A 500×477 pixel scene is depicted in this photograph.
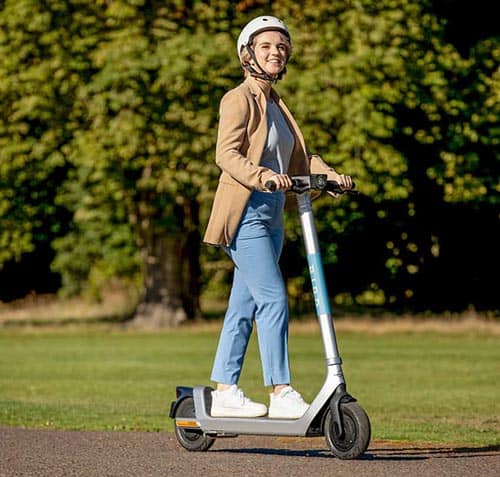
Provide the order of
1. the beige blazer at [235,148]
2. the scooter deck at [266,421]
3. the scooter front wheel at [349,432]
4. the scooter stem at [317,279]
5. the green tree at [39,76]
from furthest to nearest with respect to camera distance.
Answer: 1. the green tree at [39,76]
2. the beige blazer at [235,148]
3. the scooter stem at [317,279]
4. the scooter deck at [266,421]
5. the scooter front wheel at [349,432]

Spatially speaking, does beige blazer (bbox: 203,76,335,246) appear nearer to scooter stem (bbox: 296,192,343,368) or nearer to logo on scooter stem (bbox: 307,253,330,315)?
scooter stem (bbox: 296,192,343,368)

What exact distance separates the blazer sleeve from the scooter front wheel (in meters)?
1.15

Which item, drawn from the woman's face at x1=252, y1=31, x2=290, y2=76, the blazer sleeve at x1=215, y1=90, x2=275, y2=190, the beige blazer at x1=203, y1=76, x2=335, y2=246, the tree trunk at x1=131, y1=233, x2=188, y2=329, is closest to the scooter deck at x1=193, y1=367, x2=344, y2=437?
the beige blazer at x1=203, y1=76, x2=335, y2=246

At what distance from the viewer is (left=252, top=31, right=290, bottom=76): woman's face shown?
753cm

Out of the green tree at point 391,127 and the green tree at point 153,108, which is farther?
the green tree at point 391,127

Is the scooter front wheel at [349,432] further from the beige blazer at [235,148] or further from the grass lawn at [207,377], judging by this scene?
the grass lawn at [207,377]

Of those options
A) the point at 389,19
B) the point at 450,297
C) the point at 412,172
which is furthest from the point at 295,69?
the point at 450,297

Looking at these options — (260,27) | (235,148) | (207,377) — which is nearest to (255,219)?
(235,148)

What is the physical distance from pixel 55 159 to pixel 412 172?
8.63 m

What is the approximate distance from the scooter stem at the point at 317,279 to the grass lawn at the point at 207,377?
1.80 meters

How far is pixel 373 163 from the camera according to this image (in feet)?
87.6

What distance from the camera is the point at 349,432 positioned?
23.0 ft

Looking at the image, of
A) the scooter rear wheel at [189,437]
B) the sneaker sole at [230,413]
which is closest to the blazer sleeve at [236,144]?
the sneaker sole at [230,413]

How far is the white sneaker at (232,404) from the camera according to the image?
7562 millimetres
